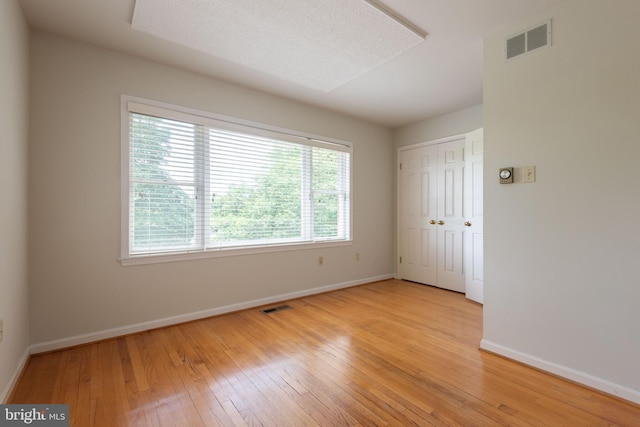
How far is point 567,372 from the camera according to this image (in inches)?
75.1

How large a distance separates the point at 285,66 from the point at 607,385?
11.1ft

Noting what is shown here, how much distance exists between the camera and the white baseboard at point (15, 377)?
1649mm

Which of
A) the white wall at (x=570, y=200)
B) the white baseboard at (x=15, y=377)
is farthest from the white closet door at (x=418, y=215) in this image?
the white baseboard at (x=15, y=377)

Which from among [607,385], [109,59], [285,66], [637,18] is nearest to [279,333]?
[607,385]

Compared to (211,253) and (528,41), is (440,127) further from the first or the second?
(211,253)

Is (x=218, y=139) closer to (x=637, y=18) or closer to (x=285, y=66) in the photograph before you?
(x=285, y=66)

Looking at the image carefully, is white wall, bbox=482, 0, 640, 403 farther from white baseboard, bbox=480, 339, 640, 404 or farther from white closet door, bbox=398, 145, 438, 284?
white closet door, bbox=398, 145, 438, 284

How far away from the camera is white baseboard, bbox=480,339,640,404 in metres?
1.69

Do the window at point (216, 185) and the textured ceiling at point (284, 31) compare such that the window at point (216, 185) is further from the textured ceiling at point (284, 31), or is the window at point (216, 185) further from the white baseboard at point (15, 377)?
the white baseboard at point (15, 377)

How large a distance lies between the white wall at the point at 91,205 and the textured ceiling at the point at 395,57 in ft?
0.63

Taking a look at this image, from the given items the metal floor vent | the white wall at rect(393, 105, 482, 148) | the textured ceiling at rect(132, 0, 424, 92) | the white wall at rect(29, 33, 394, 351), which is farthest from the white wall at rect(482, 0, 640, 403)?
the white wall at rect(29, 33, 394, 351)

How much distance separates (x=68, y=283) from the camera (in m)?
2.36

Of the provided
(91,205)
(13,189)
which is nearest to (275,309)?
(91,205)

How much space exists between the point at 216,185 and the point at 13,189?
1.53 meters
